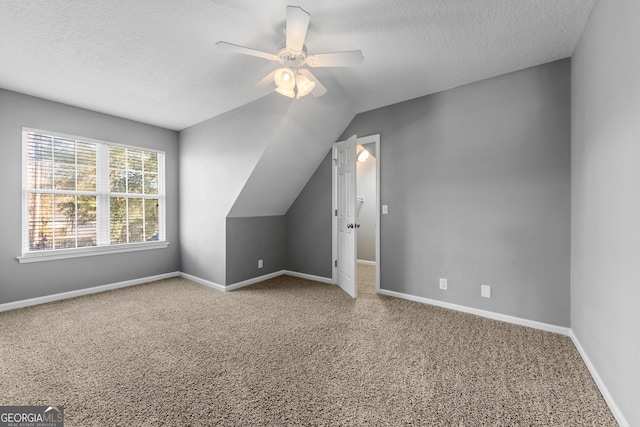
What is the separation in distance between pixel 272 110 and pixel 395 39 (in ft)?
5.17

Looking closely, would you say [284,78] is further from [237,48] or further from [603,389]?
[603,389]

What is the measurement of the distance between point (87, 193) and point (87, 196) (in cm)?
5

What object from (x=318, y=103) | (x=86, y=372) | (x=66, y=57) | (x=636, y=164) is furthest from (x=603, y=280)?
(x=66, y=57)

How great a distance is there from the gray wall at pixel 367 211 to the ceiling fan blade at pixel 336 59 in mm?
3734

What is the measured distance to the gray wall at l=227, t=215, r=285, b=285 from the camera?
3886mm

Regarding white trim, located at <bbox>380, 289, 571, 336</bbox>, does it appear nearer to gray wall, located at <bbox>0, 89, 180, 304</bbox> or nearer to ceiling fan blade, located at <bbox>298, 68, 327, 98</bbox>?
ceiling fan blade, located at <bbox>298, 68, 327, 98</bbox>

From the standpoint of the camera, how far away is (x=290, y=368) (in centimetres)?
198

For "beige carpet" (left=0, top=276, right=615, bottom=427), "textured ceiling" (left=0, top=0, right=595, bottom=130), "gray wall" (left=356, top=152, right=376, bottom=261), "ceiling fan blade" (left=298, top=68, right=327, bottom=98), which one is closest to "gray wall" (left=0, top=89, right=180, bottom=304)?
"textured ceiling" (left=0, top=0, right=595, bottom=130)

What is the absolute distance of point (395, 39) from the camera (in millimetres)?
2174

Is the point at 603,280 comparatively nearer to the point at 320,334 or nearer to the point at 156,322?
the point at 320,334

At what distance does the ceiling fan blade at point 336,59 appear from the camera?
1.93m

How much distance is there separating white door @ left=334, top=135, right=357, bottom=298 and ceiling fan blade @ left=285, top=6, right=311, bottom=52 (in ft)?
5.82

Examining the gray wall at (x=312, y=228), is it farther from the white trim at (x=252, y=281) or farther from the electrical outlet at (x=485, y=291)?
the electrical outlet at (x=485, y=291)

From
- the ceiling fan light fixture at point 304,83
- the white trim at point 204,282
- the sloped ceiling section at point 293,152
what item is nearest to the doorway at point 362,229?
the sloped ceiling section at point 293,152
